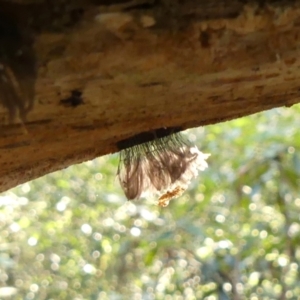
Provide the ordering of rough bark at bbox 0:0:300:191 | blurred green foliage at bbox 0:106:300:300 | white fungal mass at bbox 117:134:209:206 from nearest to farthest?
rough bark at bbox 0:0:300:191, white fungal mass at bbox 117:134:209:206, blurred green foliage at bbox 0:106:300:300

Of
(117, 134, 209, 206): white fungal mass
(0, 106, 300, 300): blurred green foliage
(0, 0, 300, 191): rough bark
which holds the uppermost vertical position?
(0, 0, 300, 191): rough bark

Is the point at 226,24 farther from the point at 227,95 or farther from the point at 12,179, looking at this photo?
the point at 12,179

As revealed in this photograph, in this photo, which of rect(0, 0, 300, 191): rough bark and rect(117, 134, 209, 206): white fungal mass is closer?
rect(0, 0, 300, 191): rough bark

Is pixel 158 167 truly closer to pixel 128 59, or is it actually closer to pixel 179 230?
pixel 128 59

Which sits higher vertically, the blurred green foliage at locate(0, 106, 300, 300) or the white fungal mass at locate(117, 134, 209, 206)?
the white fungal mass at locate(117, 134, 209, 206)

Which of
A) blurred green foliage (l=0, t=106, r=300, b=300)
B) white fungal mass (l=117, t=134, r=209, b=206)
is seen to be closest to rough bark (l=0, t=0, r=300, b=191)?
white fungal mass (l=117, t=134, r=209, b=206)

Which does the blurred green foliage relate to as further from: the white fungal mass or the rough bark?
the rough bark

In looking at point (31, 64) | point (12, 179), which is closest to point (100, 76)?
point (31, 64)
